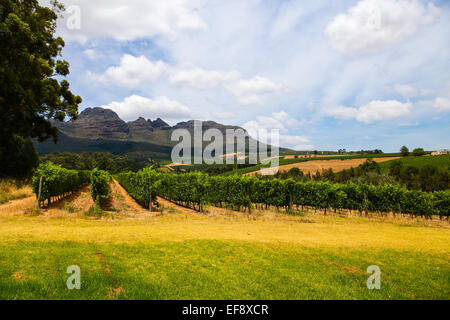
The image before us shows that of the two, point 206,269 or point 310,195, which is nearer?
point 206,269

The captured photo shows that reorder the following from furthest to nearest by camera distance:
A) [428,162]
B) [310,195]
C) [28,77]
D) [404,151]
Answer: [404,151] → [428,162] → [310,195] → [28,77]

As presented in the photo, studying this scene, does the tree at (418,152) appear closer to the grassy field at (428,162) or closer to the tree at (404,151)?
the tree at (404,151)

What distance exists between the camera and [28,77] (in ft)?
71.7

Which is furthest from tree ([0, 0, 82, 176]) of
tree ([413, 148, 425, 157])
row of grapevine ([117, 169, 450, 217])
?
tree ([413, 148, 425, 157])

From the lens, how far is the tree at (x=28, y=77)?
17.0 metres

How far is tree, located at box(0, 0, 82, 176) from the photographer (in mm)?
16953

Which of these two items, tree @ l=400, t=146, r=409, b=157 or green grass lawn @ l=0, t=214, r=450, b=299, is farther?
tree @ l=400, t=146, r=409, b=157

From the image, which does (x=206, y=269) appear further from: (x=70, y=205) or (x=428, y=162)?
(x=428, y=162)

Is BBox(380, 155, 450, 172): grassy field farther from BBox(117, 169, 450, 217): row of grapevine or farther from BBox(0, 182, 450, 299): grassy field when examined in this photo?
BBox(0, 182, 450, 299): grassy field

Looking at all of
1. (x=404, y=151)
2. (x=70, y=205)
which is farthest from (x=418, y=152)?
(x=70, y=205)

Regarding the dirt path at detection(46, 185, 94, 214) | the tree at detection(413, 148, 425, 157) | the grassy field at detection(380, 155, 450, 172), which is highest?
the tree at detection(413, 148, 425, 157)
